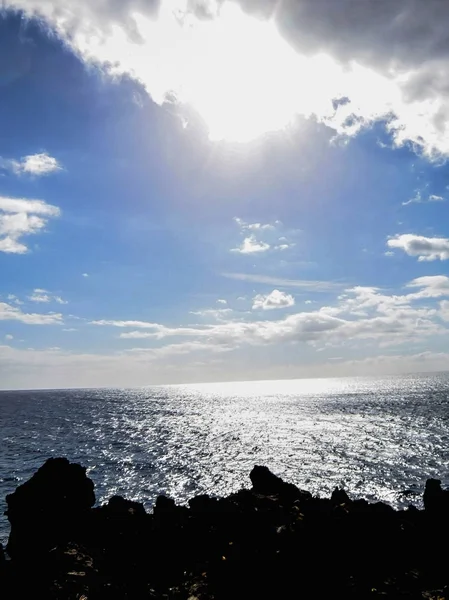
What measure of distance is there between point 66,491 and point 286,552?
18.2 m

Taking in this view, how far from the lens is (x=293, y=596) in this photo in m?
21.7

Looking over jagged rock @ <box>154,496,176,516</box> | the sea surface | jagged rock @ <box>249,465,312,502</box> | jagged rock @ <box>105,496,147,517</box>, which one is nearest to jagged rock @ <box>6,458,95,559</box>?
jagged rock @ <box>105,496,147,517</box>

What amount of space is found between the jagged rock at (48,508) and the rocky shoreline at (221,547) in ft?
0.23

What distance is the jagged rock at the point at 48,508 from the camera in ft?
99.2

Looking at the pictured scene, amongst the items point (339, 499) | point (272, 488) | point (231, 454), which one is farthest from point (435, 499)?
point (231, 454)

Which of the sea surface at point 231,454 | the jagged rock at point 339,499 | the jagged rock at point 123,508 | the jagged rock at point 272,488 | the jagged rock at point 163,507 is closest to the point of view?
the jagged rock at point 339,499

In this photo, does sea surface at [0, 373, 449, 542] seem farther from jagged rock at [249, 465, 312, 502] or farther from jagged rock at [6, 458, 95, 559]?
jagged rock at [249, 465, 312, 502]

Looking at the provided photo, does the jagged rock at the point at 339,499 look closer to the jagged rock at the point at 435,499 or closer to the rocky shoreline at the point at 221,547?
the rocky shoreline at the point at 221,547

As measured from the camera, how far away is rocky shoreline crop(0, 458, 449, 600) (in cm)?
2220

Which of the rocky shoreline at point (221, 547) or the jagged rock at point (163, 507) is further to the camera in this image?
the jagged rock at point (163, 507)

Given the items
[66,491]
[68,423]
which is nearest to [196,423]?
[68,423]

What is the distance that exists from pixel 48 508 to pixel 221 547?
43.8 feet

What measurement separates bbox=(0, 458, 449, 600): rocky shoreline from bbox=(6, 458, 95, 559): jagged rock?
0.23 ft

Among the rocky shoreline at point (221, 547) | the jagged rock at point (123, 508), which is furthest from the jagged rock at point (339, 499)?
the jagged rock at point (123, 508)
